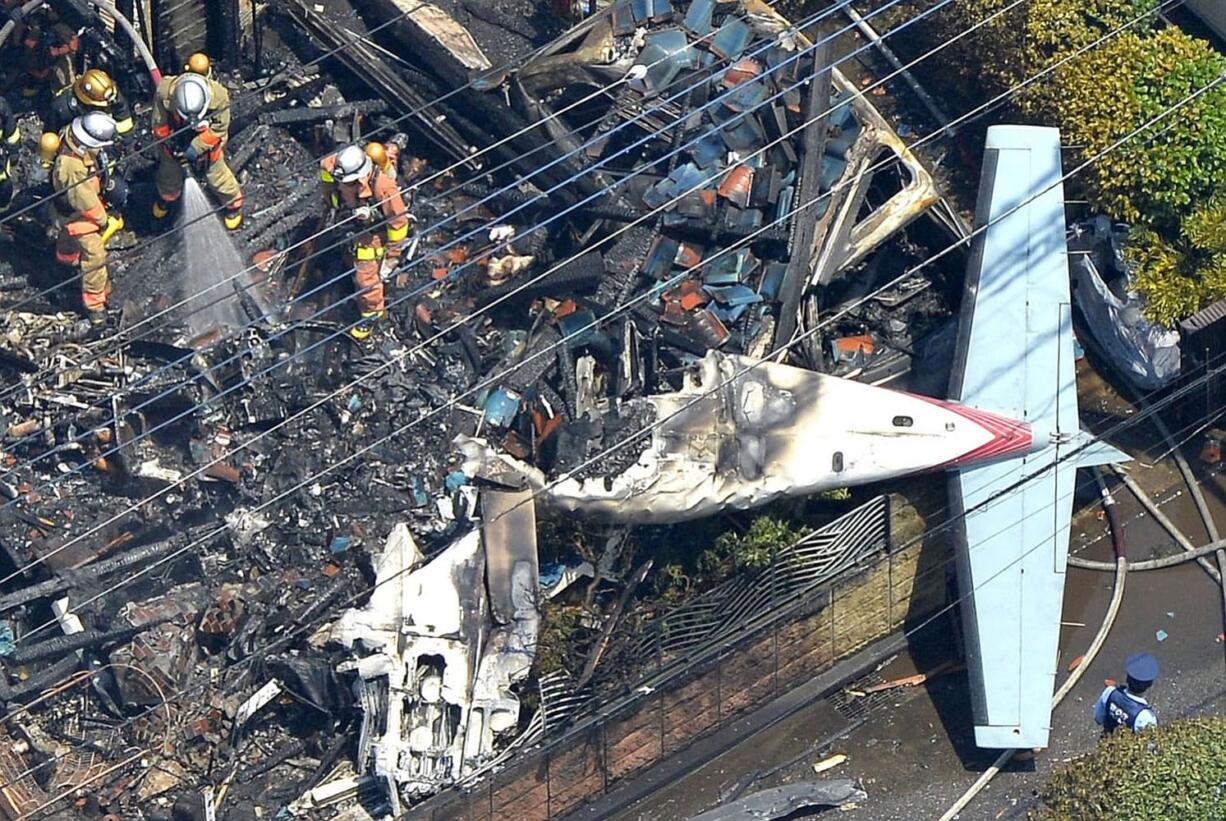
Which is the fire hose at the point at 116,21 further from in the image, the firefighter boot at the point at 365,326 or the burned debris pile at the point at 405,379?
the firefighter boot at the point at 365,326

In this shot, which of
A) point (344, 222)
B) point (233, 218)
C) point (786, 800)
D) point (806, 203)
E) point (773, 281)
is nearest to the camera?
point (786, 800)

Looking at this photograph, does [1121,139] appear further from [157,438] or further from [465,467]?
[157,438]

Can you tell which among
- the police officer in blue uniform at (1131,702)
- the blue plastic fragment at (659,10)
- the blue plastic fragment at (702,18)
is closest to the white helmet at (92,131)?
the blue plastic fragment at (659,10)

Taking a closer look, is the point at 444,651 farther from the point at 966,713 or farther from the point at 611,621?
the point at 966,713

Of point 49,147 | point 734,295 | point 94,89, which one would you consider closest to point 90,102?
point 94,89

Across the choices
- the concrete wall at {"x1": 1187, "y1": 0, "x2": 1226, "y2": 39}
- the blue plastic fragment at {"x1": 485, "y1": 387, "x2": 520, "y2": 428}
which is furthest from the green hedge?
the concrete wall at {"x1": 1187, "y1": 0, "x2": 1226, "y2": 39}

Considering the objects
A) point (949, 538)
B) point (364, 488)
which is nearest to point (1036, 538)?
point (949, 538)
